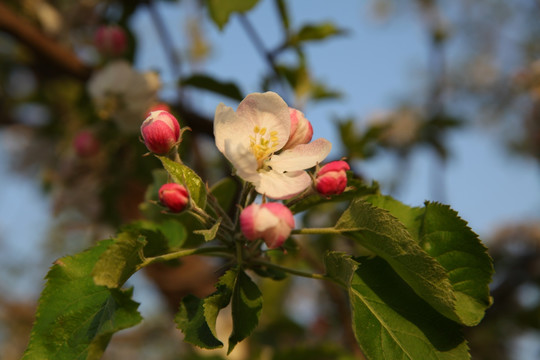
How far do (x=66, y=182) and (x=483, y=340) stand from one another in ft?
6.44

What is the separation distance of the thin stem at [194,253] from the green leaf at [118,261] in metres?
0.03

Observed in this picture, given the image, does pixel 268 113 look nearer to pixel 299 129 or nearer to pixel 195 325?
pixel 299 129

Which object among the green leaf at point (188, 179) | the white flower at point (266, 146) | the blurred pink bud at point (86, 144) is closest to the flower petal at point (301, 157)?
the white flower at point (266, 146)

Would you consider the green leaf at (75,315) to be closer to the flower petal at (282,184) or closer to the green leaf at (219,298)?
the green leaf at (219,298)

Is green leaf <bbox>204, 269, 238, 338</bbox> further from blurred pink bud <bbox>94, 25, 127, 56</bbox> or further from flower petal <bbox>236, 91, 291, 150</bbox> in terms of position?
blurred pink bud <bbox>94, 25, 127, 56</bbox>

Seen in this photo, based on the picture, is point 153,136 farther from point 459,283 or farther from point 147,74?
point 147,74

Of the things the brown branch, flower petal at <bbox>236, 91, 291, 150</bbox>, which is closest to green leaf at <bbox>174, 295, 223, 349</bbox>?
flower petal at <bbox>236, 91, 291, 150</bbox>

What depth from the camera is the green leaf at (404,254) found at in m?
0.52

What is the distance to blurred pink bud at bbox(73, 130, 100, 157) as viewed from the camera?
148 centimetres

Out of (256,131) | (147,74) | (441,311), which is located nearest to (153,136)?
(256,131)

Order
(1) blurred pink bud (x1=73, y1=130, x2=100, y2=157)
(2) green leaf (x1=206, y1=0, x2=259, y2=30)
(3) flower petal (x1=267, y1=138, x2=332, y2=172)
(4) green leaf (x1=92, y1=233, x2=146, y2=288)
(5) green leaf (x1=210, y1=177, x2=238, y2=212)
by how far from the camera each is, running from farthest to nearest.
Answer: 1. (1) blurred pink bud (x1=73, y1=130, x2=100, y2=157)
2. (2) green leaf (x1=206, y1=0, x2=259, y2=30)
3. (5) green leaf (x1=210, y1=177, x2=238, y2=212)
4. (3) flower petal (x1=267, y1=138, x2=332, y2=172)
5. (4) green leaf (x1=92, y1=233, x2=146, y2=288)

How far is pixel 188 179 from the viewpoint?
0.59 meters

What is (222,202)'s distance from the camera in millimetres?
796

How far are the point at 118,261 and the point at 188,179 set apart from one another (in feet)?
0.43
